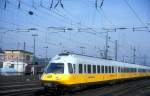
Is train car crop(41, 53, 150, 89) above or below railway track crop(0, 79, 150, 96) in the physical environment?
above

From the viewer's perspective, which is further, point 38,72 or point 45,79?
point 38,72

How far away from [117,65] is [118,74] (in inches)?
43.0

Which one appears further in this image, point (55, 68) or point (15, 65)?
point (15, 65)

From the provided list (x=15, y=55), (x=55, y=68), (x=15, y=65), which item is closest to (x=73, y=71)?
(x=55, y=68)

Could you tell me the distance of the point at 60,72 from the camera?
24.5 m

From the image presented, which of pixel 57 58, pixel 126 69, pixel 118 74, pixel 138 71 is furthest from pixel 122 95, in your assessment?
pixel 138 71

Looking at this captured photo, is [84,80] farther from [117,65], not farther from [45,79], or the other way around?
[117,65]

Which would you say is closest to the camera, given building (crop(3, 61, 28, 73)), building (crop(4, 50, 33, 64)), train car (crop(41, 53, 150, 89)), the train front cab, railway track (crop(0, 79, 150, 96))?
railway track (crop(0, 79, 150, 96))

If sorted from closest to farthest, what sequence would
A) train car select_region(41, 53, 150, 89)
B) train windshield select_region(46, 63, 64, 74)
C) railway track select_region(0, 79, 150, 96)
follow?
railway track select_region(0, 79, 150, 96), train car select_region(41, 53, 150, 89), train windshield select_region(46, 63, 64, 74)

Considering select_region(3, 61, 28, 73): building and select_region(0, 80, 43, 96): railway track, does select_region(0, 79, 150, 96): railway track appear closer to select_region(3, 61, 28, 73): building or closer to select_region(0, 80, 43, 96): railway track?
select_region(0, 80, 43, 96): railway track

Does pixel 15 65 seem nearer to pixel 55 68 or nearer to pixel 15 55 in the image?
pixel 15 55

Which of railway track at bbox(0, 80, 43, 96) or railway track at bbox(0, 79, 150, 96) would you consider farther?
railway track at bbox(0, 79, 150, 96)

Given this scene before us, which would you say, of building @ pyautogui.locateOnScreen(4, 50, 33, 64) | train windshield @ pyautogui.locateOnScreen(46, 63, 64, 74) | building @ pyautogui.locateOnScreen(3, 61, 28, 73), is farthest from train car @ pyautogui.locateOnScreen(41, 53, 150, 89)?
building @ pyautogui.locateOnScreen(4, 50, 33, 64)

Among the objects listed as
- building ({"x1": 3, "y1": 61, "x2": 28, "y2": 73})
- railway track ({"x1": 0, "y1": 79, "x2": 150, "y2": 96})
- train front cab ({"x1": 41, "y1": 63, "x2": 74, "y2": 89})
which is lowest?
building ({"x1": 3, "y1": 61, "x2": 28, "y2": 73})
